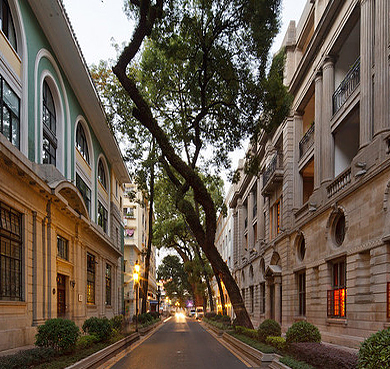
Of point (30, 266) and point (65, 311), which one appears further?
point (65, 311)

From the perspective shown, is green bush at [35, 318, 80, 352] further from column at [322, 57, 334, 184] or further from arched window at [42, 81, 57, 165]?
column at [322, 57, 334, 184]

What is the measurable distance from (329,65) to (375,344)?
50.6ft

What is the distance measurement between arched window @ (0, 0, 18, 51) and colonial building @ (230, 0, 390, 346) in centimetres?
1255

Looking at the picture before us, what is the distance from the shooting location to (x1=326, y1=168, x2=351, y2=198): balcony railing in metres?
16.2

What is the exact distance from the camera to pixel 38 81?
16.7m

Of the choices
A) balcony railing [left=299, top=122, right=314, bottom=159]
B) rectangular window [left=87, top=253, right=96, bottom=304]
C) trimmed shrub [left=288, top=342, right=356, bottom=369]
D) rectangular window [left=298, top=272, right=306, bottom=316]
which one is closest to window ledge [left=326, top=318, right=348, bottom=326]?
rectangular window [left=298, top=272, right=306, bottom=316]

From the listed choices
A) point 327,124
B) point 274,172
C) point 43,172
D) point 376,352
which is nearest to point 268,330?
point 376,352

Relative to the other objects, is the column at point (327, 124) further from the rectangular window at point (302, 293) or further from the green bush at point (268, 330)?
the green bush at point (268, 330)

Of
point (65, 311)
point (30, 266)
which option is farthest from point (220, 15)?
point (65, 311)

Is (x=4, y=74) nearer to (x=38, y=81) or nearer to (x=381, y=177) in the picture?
(x=38, y=81)

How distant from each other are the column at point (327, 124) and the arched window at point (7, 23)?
43.8ft

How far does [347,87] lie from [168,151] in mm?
8132

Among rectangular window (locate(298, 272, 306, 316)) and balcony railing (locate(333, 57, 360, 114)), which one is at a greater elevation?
balcony railing (locate(333, 57, 360, 114))

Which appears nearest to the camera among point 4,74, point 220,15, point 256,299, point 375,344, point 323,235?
point 375,344
